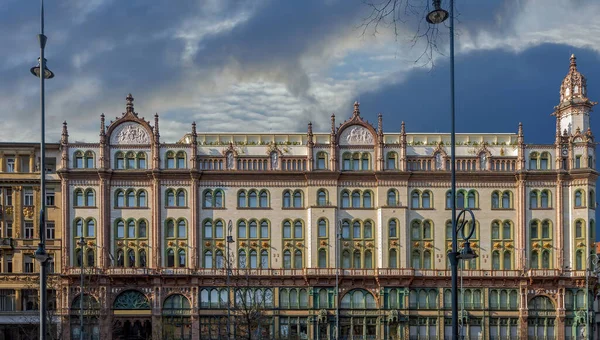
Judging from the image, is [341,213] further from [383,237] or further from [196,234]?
[196,234]

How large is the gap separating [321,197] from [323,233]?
388 cm

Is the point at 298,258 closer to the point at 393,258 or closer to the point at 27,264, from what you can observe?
the point at 393,258

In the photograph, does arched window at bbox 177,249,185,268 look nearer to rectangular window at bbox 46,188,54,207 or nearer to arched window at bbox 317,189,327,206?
rectangular window at bbox 46,188,54,207

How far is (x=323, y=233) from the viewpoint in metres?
83.6

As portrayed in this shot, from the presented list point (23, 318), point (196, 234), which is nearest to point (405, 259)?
point (196, 234)

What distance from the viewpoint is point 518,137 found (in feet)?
277

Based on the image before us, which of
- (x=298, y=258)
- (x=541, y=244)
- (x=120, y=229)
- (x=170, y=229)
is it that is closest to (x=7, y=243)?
(x=120, y=229)

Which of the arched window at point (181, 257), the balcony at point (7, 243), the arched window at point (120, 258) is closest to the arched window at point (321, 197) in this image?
the arched window at point (181, 257)

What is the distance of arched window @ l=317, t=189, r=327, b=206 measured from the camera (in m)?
83.8

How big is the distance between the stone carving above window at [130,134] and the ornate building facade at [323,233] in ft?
0.45

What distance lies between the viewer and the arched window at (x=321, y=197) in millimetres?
83750

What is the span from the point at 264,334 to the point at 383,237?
53.1 feet

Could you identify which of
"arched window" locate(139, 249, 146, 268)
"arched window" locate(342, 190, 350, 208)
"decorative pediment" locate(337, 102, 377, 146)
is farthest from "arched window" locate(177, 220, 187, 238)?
"decorative pediment" locate(337, 102, 377, 146)

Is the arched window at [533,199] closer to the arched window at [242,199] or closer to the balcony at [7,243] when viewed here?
the arched window at [242,199]
